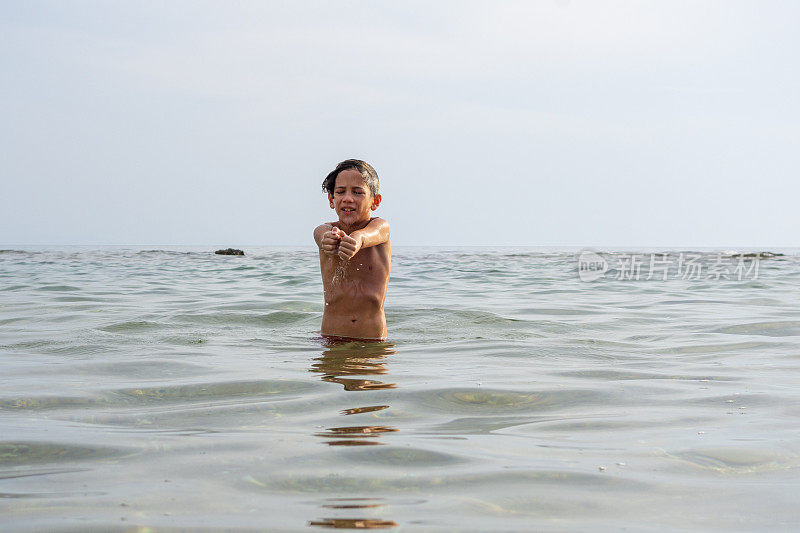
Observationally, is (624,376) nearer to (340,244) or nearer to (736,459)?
(736,459)

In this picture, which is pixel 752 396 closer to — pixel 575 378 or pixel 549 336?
pixel 575 378

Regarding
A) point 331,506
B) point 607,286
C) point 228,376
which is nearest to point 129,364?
point 228,376

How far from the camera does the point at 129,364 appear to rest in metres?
4.35

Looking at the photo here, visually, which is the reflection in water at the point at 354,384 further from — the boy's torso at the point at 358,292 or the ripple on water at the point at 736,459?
the ripple on water at the point at 736,459

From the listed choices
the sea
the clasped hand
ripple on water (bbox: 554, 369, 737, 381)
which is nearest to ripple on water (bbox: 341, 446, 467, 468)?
the sea

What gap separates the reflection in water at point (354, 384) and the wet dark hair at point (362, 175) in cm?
118

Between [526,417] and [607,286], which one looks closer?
[526,417]

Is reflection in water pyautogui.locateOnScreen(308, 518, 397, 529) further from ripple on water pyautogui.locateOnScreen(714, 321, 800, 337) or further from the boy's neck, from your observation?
ripple on water pyautogui.locateOnScreen(714, 321, 800, 337)

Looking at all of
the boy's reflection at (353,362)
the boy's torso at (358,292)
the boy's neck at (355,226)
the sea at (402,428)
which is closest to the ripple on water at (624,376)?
the sea at (402,428)

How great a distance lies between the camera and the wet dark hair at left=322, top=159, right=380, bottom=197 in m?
5.38

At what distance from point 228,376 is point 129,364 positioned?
0.79 m

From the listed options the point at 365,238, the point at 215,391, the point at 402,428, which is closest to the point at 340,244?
the point at 365,238

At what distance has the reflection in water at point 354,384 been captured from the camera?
5.78ft

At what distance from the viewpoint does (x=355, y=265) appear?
219 inches
